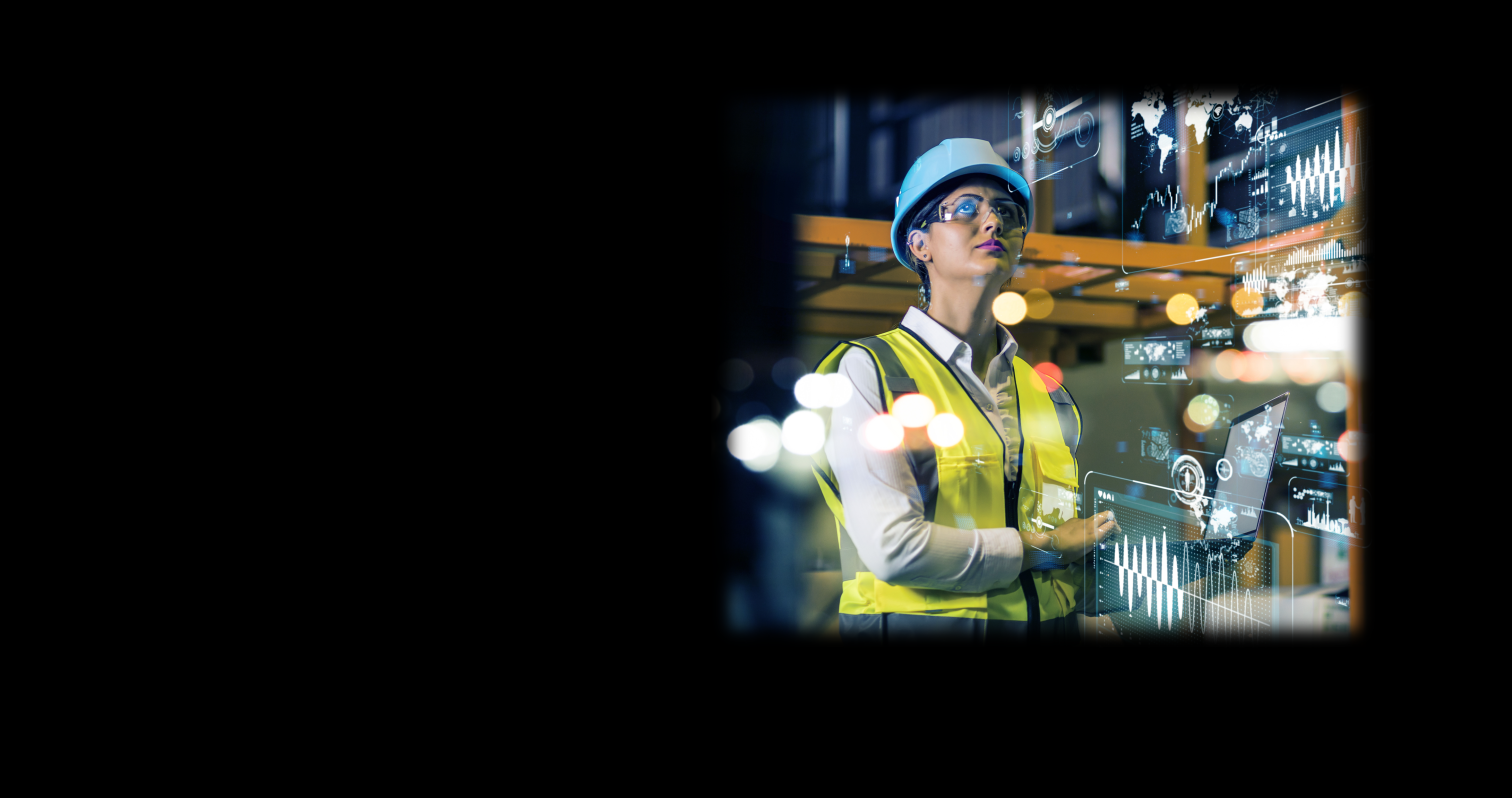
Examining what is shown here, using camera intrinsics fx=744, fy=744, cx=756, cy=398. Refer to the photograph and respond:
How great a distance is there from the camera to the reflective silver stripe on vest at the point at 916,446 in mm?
1664

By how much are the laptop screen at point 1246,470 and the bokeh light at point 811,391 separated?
0.83 metres

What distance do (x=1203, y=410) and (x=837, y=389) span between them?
29.9 inches

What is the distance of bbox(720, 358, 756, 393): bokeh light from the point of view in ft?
5.19

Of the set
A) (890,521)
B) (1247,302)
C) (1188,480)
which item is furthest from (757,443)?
(1247,302)

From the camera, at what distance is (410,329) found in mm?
1436

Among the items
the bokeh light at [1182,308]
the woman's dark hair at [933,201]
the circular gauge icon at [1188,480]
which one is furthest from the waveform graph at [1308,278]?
the woman's dark hair at [933,201]

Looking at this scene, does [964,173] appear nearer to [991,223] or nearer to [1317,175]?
[991,223]

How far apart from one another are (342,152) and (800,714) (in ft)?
4.85

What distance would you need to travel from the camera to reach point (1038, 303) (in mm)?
1733

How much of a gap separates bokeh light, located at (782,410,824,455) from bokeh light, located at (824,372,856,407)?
0.05m

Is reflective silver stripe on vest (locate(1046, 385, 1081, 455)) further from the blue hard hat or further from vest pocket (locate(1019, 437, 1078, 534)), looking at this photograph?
the blue hard hat

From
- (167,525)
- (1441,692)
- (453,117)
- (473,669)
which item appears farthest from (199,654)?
(1441,692)

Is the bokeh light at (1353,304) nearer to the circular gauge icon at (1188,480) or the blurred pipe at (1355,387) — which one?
the blurred pipe at (1355,387)

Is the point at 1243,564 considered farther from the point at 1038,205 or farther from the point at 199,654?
the point at 199,654
